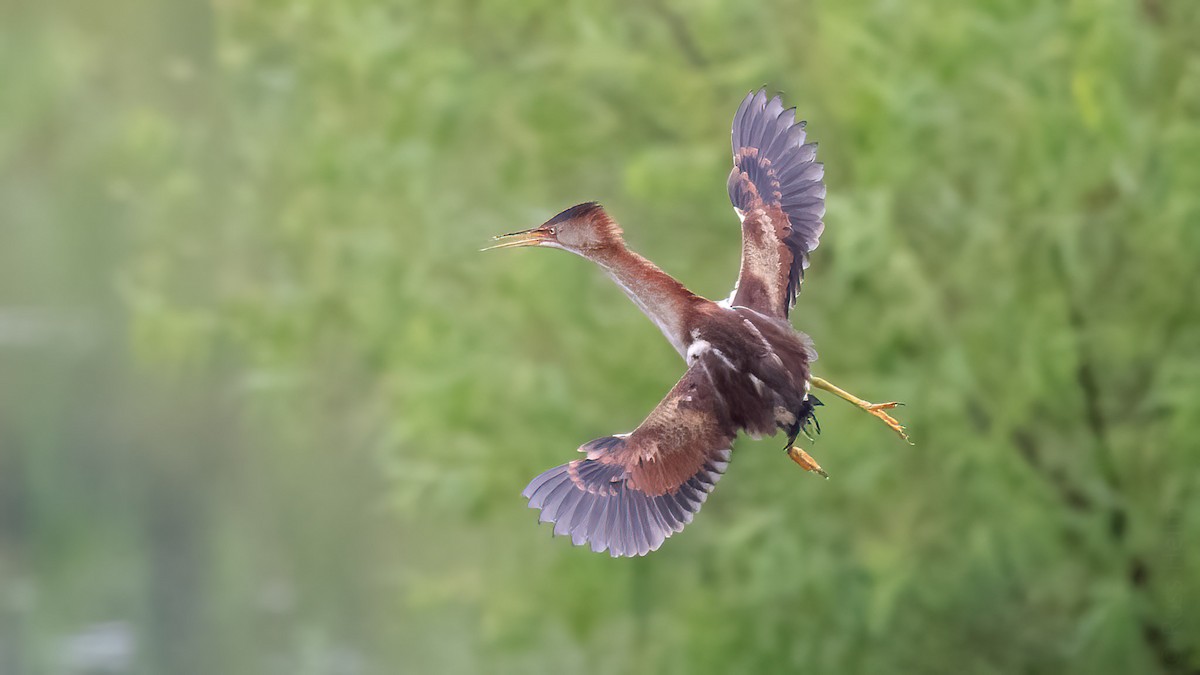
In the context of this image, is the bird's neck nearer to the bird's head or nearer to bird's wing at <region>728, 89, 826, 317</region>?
the bird's head

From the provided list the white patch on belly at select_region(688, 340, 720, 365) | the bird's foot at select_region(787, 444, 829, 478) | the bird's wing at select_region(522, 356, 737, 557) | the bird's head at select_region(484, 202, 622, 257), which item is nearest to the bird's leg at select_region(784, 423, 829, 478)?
the bird's foot at select_region(787, 444, 829, 478)

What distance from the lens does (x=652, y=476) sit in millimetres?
2998

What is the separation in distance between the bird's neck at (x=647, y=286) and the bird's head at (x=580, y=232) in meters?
0.02

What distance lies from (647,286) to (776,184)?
0.73 m

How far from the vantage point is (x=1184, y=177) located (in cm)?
926

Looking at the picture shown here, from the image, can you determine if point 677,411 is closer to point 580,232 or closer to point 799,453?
point 799,453

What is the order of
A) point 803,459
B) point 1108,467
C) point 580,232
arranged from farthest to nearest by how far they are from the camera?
point 1108,467
point 580,232
point 803,459

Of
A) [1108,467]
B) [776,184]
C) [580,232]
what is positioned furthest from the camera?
[1108,467]

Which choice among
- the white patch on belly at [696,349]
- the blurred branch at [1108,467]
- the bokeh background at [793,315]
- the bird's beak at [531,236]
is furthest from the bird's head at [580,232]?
the blurred branch at [1108,467]

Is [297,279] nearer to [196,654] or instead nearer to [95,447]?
[196,654]

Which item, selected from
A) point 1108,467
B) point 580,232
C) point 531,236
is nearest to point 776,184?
point 580,232

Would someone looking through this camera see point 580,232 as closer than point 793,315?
Yes

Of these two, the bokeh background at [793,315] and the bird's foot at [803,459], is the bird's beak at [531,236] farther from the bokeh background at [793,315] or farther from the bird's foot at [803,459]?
the bokeh background at [793,315]

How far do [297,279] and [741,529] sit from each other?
5346 millimetres
